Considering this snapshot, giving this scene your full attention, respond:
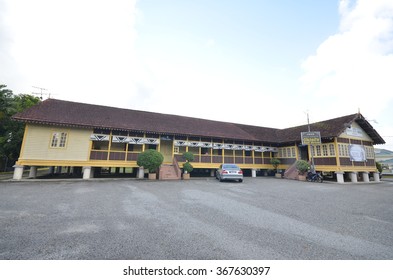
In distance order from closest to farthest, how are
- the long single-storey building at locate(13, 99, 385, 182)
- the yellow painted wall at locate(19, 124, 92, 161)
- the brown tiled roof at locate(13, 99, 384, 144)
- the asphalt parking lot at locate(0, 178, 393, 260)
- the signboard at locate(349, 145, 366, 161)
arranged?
the asphalt parking lot at locate(0, 178, 393, 260), the yellow painted wall at locate(19, 124, 92, 161), the long single-storey building at locate(13, 99, 385, 182), the brown tiled roof at locate(13, 99, 384, 144), the signboard at locate(349, 145, 366, 161)

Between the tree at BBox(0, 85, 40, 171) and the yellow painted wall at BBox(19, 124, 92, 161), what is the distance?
454 inches

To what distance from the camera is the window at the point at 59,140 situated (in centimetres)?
1580

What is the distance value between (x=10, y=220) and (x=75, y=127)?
527 inches

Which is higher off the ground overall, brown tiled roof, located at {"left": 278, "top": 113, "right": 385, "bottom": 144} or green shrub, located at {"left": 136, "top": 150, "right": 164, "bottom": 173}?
brown tiled roof, located at {"left": 278, "top": 113, "right": 385, "bottom": 144}

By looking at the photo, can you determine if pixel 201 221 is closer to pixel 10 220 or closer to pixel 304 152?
pixel 10 220

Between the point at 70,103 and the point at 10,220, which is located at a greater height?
the point at 70,103

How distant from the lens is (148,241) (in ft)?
12.9

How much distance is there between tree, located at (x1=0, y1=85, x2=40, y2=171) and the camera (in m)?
22.5

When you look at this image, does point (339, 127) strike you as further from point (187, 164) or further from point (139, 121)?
point (139, 121)

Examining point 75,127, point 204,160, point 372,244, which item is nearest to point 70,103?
point 75,127

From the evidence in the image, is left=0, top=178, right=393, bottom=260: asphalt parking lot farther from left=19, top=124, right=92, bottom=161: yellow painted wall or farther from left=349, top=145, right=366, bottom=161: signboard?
left=349, top=145, right=366, bottom=161: signboard

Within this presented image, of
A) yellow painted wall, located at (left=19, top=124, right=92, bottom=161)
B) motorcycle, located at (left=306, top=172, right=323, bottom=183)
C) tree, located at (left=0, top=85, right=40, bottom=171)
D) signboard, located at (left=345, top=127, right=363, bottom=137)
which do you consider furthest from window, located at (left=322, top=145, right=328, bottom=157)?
tree, located at (left=0, top=85, right=40, bottom=171)

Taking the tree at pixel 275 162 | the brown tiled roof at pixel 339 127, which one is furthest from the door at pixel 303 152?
the tree at pixel 275 162

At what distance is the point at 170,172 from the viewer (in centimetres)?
1820
